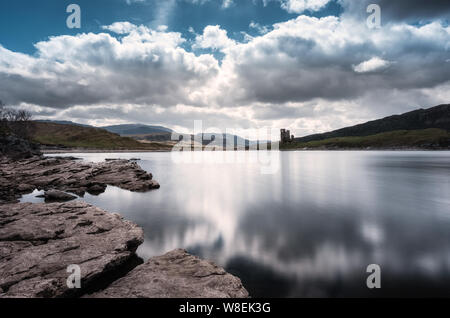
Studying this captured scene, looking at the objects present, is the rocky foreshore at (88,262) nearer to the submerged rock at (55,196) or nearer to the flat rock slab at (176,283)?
the flat rock slab at (176,283)

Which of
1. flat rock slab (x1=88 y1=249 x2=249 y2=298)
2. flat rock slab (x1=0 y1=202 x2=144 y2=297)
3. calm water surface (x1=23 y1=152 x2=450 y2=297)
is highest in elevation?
flat rock slab (x1=0 y1=202 x2=144 y2=297)

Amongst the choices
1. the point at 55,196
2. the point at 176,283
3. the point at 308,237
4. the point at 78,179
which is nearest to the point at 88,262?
the point at 176,283

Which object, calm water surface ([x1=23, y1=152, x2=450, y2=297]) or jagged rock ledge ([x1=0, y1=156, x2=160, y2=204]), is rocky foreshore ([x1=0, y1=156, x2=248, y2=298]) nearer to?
calm water surface ([x1=23, y1=152, x2=450, y2=297])

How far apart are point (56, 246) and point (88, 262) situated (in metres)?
2.60

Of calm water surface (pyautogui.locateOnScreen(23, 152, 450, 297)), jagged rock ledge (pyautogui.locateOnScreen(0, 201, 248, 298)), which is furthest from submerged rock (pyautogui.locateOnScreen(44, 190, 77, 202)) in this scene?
jagged rock ledge (pyautogui.locateOnScreen(0, 201, 248, 298))

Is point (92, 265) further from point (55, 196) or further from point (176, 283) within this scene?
point (55, 196)

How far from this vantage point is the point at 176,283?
845cm

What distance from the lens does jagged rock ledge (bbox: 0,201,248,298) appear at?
26.2ft

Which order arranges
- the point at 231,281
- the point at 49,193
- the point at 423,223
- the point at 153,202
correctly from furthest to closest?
the point at 153,202 < the point at 49,193 < the point at 423,223 < the point at 231,281

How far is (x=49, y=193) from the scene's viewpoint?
2550 cm
